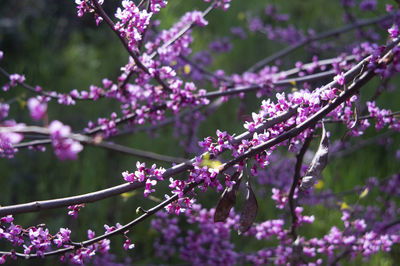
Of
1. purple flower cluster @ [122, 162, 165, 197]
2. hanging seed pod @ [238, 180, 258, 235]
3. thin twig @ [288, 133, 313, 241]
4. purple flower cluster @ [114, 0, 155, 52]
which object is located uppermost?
purple flower cluster @ [114, 0, 155, 52]

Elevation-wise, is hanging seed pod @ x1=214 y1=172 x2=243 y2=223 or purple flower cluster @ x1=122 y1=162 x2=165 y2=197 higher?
purple flower cluster @ x1=122 y1=162 x2=165 y2=197

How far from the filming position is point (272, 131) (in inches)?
48.5

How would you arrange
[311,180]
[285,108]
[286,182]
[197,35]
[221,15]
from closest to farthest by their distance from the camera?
[311,180] → [285,108] → [286,182] → [197,35] → [221,15]

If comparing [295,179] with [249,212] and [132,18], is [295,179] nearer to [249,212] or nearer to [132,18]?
[249,212]

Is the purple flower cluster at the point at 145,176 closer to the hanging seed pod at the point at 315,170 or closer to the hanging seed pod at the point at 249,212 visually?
the hanging seed pod at the point at 249,212

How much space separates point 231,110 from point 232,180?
3226mm

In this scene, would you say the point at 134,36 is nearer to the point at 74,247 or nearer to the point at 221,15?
the point at 74,247

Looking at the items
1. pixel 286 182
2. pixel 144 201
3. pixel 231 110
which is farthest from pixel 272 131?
pixel 231 110

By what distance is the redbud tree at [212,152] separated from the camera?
1168 mm

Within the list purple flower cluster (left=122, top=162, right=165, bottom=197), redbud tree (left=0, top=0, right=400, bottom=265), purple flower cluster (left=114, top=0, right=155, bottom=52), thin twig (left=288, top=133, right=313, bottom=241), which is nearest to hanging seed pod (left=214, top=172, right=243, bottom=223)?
redbud tree (left=0, top=0, right=400, bottom=265)

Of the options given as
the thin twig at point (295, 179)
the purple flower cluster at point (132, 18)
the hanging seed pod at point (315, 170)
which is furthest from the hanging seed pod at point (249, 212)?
the purple flower cluster at point (132, 18)

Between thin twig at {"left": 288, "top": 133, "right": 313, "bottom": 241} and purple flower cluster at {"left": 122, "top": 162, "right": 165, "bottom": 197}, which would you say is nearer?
purple flower cluster at {"left": 122, "top": 162, "right": 165, "bottom": 197}

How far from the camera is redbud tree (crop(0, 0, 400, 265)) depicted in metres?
1.17

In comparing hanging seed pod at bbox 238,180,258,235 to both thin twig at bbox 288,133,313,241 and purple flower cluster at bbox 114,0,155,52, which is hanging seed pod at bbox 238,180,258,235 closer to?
thin twig at bbox 288,133,313,241
